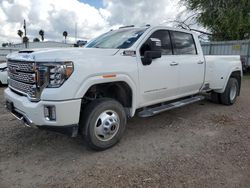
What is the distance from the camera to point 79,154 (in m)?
3.81

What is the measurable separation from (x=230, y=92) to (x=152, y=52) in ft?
12.7

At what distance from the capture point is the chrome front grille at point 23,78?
3.40m

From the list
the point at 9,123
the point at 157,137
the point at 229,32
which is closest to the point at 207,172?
the point at 157,137

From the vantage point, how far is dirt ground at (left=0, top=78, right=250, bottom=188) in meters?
3.09

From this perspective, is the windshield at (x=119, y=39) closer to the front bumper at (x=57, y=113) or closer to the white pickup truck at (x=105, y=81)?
the white pickup truck at (x=105, y=81)

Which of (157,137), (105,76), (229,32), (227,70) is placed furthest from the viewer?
(229,32)

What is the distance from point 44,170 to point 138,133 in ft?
6.36

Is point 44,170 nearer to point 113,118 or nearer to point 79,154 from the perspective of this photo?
point 79,154

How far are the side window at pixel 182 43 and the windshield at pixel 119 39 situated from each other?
0.89m

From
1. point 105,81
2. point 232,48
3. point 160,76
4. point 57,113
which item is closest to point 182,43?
point 160,76

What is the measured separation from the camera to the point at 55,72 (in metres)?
3.24

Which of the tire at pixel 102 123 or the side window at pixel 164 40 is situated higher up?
the side window at pixel 164 40

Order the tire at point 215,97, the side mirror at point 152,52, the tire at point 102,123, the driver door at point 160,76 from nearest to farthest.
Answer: the tire at point 102,123, the side mirror at point 152,52, the driver door at point 160,76, the tire at point 215,97

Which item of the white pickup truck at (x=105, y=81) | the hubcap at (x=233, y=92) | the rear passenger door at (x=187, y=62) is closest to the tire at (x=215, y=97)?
the hubcap at (x=233, y=92)
